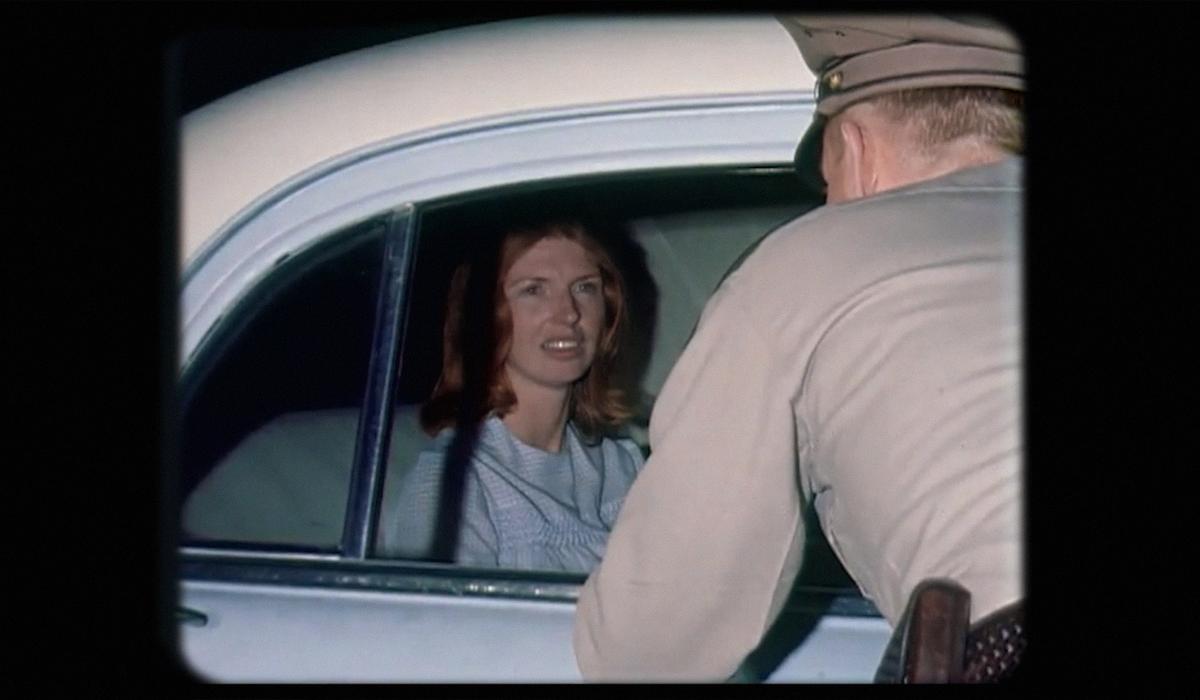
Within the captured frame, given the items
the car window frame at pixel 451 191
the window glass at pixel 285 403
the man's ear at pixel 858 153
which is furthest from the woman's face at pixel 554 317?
the man's ear at pixel 858 153

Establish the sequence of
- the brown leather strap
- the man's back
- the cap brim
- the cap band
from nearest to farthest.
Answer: the brown leather strap < the man's back < the cap band < the cap brim

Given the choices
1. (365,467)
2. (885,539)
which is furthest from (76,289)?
(885,539)

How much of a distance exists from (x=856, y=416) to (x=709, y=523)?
0.65 feet

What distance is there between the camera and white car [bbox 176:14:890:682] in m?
2.29

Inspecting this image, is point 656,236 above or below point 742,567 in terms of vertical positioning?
above

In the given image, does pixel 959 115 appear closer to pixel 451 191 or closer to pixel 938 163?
pixel 938 163

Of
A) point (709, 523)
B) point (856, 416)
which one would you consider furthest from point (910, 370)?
point (709, 523)

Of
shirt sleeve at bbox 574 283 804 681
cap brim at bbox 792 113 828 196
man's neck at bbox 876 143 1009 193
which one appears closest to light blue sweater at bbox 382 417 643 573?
shirt sleeve at bbox 574 283 804 681

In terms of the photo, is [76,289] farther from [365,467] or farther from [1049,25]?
[1049,25]

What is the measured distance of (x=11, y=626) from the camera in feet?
6.63

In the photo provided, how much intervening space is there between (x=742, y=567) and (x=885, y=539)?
16 cm

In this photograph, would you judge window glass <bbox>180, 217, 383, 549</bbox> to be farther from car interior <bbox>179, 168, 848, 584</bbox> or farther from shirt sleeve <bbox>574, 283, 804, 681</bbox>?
shirt sleeve <bbox>574, 283, 804, 681</bbox>

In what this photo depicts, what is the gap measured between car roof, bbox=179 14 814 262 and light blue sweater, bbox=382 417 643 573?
0.54m

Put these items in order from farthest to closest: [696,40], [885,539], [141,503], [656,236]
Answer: [656,236], [696,40], [141,503], [885,539]
